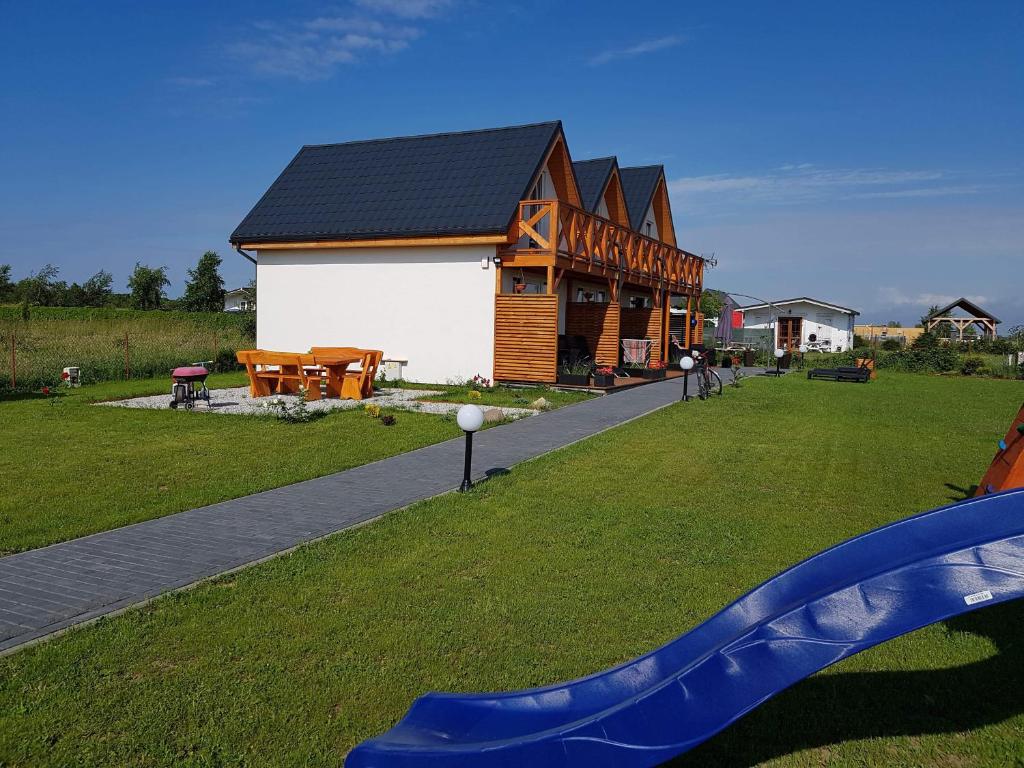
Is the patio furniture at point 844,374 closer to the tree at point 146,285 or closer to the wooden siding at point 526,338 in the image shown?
the wooden siding at point 526,338

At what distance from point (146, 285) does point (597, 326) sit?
28.3m

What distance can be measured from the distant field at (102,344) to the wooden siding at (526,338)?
29.3 feet

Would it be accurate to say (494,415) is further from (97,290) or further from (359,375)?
(97,290)

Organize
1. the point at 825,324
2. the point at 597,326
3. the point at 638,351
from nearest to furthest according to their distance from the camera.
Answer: the point at 597,326 → the point at 638,351 → the point at 825,324

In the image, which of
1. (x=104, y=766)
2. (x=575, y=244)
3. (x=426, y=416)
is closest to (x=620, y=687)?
(x=104, y=766)

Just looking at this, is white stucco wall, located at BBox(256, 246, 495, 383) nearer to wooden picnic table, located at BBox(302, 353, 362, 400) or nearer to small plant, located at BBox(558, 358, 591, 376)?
small plant, located at BBox(558, 358, 591, 376)

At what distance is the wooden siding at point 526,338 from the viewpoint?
56.1 feet

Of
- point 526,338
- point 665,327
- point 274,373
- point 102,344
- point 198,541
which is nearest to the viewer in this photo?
point 198,541

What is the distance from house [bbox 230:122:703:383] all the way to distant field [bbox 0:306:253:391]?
271cm

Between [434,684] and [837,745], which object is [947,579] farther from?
[434,684]

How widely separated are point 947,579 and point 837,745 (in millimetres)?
1154

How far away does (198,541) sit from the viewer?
19.3 feet

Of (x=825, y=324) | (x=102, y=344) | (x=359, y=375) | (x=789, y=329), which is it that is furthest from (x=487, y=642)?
(x=789, y=329)

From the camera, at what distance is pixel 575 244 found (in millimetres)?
18500
